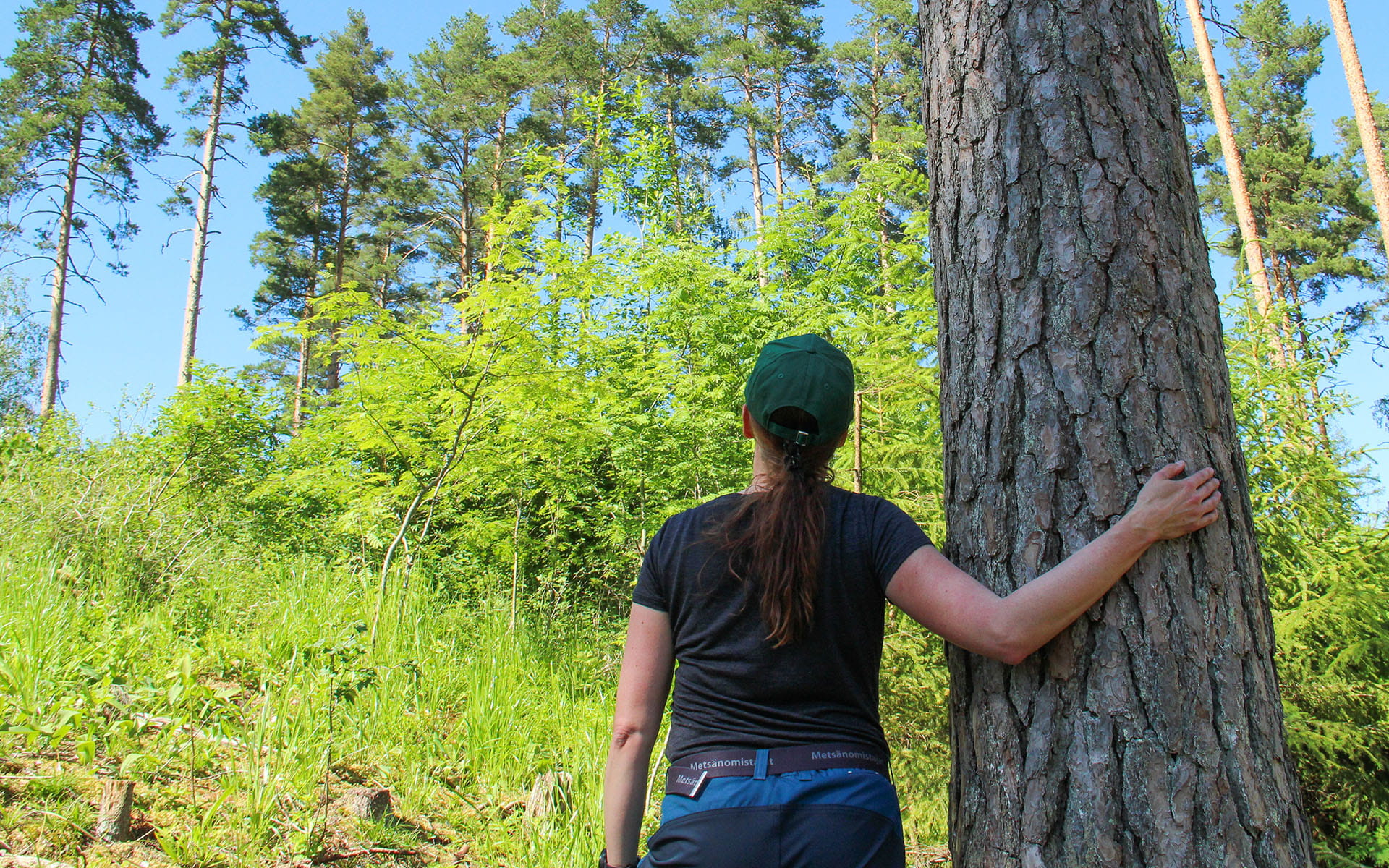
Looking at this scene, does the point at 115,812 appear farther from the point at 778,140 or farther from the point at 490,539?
the point at 778,140

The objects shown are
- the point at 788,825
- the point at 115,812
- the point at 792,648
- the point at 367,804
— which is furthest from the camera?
the point at 367,804

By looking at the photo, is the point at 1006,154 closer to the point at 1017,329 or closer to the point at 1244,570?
the point at 1017,329

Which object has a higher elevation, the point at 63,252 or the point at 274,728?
the point at 63,252

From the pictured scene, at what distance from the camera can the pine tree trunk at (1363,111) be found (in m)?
9.89

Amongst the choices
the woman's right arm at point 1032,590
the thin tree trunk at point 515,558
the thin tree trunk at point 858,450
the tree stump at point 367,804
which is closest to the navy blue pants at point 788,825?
the woman's right arm at point 1032,590

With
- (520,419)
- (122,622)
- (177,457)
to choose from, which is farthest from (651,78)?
(122,622)

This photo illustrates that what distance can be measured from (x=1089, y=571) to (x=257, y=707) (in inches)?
150

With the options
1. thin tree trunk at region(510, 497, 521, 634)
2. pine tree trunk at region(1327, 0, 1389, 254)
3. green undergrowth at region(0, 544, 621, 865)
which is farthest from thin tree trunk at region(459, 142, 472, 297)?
pine tree trunk at region(1327, 0, 1389, 254)

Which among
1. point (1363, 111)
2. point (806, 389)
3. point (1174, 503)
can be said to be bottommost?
point (1174, 503)

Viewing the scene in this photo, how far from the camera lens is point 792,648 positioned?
4.59 ft

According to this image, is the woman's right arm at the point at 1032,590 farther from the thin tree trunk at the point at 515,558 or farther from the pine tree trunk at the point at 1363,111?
the pine tree trunk at the point at 1363,111

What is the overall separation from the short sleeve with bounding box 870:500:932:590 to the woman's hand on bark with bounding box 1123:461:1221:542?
41 cm

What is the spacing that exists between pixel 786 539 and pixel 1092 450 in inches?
26.1

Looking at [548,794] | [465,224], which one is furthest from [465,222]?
[548,794]
